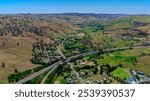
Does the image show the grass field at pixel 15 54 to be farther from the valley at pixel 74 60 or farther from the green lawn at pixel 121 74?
the green lawn at pixel 121 74

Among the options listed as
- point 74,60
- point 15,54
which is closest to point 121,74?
point 74,60

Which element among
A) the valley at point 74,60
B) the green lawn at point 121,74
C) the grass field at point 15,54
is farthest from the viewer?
the grass field at point 15,54

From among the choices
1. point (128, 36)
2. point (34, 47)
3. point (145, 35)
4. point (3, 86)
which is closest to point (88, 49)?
point (34, 47)

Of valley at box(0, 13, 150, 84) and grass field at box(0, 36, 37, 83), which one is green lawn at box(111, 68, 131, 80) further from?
grass field at box(0, 36, 37, 83)

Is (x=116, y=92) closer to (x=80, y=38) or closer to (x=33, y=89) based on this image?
(x=33, y=89)

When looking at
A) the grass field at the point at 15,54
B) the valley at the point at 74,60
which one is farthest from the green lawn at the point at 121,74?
the grass field at the point at 15,54

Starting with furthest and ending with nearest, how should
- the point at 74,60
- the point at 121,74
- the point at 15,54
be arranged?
1. the point at 15,54
2. the point at 74,60
3. the point at 121,74

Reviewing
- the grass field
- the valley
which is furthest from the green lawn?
the grass field

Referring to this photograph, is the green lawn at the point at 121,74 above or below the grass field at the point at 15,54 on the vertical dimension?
above

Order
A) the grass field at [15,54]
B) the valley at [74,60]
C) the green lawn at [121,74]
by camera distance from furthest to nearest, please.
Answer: the grass field at [15,54], the green lawn at [121,74], the valley at [74,60]

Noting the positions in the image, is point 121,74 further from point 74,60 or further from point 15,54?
point 15,54

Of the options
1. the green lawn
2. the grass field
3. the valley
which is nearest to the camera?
the valley

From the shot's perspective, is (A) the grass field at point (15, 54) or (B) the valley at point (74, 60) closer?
(B) the valley at point (74, 60)
